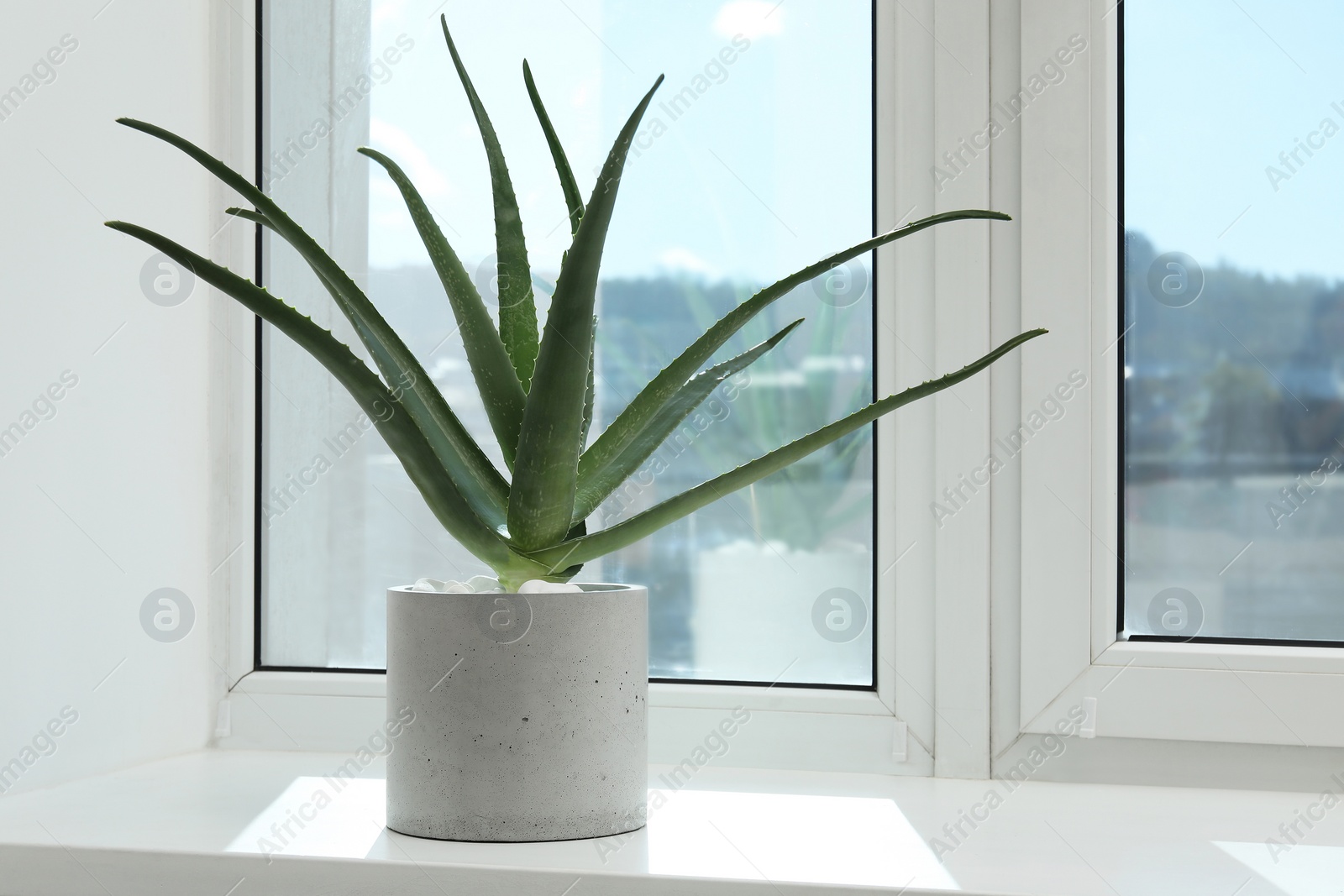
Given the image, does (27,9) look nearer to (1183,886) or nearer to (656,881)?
(656,881)

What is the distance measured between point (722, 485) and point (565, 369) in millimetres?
111

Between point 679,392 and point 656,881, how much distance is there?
266mm

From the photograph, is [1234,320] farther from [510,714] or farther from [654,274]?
[510,714]

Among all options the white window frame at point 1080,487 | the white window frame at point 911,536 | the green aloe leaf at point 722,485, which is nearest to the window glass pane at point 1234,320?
the white window frame at point 1080,487

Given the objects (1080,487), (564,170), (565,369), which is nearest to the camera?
(565,369)

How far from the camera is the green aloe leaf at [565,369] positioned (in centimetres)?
54

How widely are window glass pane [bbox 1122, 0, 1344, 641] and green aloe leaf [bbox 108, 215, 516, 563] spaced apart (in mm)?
497

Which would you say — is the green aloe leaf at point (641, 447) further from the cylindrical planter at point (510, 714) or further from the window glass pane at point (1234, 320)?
the window glass pane at point (1234, 320)

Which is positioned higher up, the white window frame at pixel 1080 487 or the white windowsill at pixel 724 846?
A: the white window frame at pixel 1080 487

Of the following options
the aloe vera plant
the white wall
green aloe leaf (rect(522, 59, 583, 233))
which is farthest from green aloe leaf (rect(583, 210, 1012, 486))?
the white wall

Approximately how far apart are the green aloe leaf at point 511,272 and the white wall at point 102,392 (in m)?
0.31

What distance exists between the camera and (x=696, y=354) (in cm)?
61

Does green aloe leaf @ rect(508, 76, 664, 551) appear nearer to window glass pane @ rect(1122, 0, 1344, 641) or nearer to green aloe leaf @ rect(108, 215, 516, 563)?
green aloe leaf @ rect(108, 215, 516, 563)

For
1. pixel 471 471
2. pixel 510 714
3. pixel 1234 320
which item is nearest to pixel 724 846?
pixel 510 714
